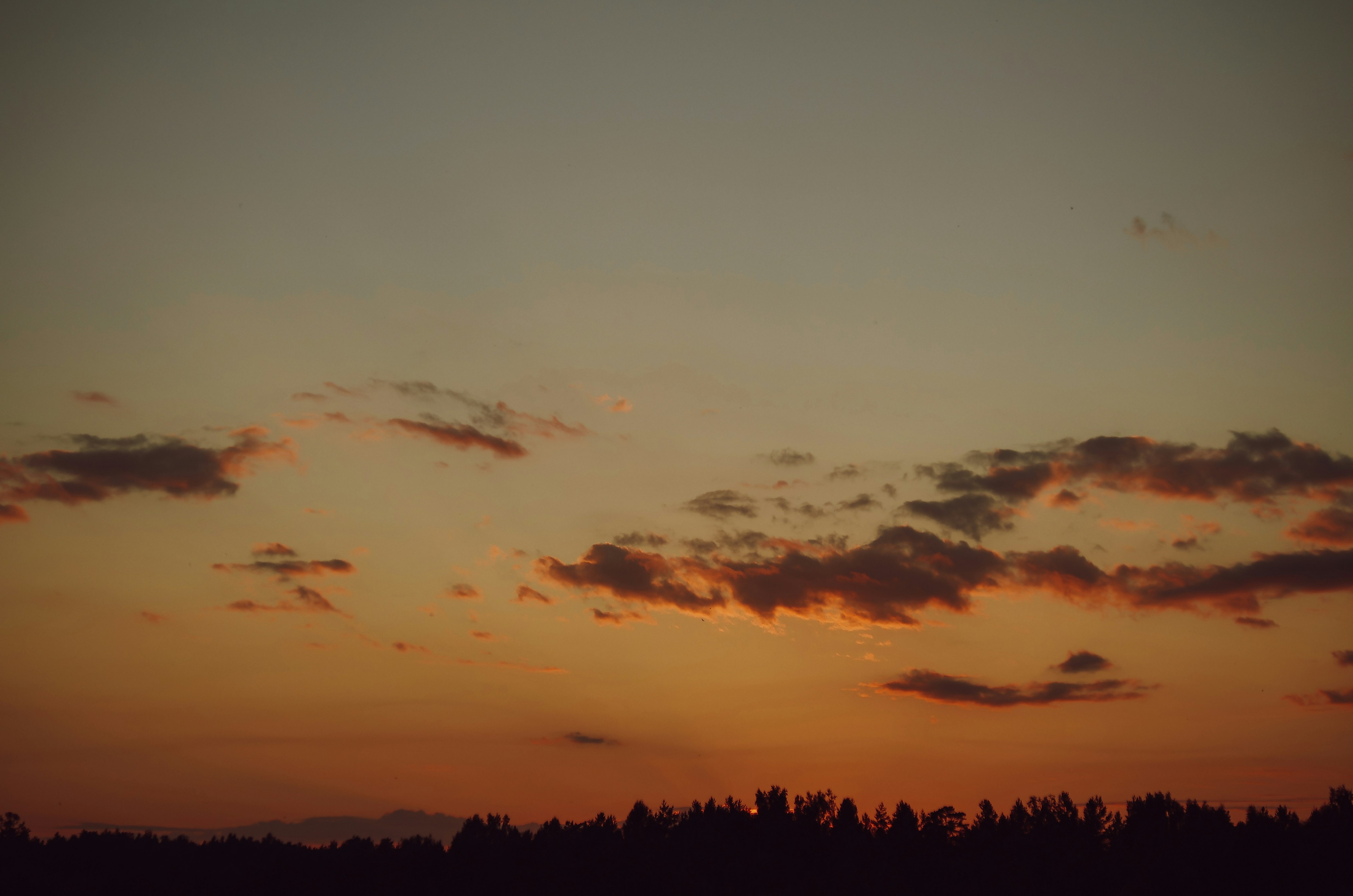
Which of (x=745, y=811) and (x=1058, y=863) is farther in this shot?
(x=745, y=811)

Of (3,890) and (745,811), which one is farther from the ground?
(745,811)

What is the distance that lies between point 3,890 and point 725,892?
15358cm

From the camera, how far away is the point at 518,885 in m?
171

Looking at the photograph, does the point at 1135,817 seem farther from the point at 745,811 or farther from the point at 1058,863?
the point at 745,811

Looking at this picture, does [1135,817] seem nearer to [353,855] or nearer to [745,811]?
[745,811]

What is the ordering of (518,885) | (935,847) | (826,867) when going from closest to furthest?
(935,847) < (826,867) < (518,885)

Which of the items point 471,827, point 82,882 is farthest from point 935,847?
point 82,882

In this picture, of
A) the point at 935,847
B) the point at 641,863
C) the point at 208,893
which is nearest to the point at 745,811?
the point at 641,863

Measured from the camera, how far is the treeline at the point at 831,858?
118625 mm

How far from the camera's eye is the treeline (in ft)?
389

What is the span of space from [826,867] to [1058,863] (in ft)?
137

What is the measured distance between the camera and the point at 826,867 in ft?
508

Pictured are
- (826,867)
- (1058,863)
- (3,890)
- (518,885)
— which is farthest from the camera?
(3,890)

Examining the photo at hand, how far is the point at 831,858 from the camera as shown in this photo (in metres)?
157
